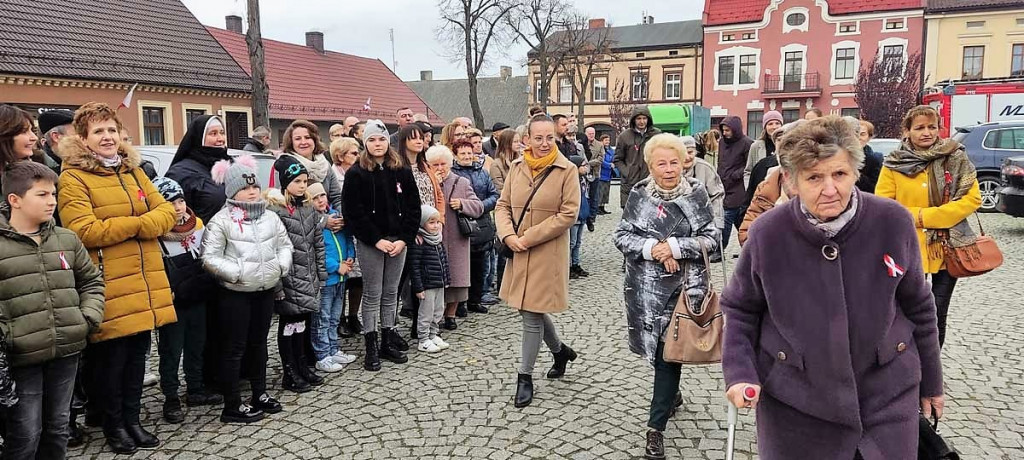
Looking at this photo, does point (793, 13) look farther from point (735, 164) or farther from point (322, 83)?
point (735, 164)

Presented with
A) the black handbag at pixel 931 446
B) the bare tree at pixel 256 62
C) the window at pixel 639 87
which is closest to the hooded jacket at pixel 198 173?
the black handbag at pixel 931 446

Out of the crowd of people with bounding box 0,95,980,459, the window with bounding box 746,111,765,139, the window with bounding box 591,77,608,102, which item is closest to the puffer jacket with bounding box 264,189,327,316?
the crowd of people with bounding box 0,95,980,459

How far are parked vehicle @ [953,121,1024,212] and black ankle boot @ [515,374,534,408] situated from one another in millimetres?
12940

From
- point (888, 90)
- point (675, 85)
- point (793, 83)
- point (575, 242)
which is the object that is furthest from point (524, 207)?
point (675, 85)

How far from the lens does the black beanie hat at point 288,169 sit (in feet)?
16.4

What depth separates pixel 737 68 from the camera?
142ft

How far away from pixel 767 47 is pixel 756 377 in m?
44.1

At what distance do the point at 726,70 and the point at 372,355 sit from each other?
4226 centimetres

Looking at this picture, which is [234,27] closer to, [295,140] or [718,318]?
[295,140]

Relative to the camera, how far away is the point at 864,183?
600cm

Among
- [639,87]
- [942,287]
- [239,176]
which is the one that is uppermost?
[639,87]

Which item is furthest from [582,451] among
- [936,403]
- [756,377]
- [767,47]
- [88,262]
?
[767,47]

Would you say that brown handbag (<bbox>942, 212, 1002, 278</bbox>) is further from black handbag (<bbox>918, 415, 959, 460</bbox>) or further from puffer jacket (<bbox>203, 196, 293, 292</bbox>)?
puffer jacket (<bbox>203, 196, 293, 292</bbox>)

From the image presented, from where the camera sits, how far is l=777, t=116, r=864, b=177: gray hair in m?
2.40
